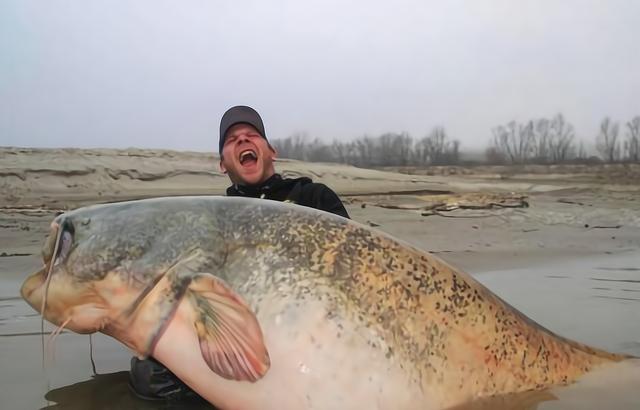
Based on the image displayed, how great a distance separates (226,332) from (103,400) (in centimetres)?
115

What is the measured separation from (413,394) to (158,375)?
1.26m

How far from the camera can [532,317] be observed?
168 inches

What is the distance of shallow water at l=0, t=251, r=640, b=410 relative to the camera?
2404 mm

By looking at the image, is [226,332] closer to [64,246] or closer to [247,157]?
[64,246]

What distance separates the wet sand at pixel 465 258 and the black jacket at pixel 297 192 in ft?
3.93

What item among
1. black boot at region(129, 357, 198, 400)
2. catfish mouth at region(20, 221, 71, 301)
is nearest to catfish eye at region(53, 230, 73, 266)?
catfish mouth at region(20, 221, 71, 301)

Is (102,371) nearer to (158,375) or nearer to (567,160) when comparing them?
(158,375)

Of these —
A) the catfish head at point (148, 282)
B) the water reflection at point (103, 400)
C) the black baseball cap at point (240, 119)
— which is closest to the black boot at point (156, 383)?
the water reflection at point (103, 400)

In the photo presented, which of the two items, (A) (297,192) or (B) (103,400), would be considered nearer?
(B) (103,400)

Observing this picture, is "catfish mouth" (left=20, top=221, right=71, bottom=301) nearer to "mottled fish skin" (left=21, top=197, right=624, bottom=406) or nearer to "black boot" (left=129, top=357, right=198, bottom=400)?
"mottled fish skin" (left=21, top=197, right=624, bottom=406)

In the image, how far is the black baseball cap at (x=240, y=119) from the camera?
3.46 meters

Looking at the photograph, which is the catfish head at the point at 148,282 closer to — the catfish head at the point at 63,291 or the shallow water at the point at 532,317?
the catfish head at the point at 63,291

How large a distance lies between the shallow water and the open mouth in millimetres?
1316

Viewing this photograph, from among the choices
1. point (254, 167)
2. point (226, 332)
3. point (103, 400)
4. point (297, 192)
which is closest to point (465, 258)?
point (297, 192)
